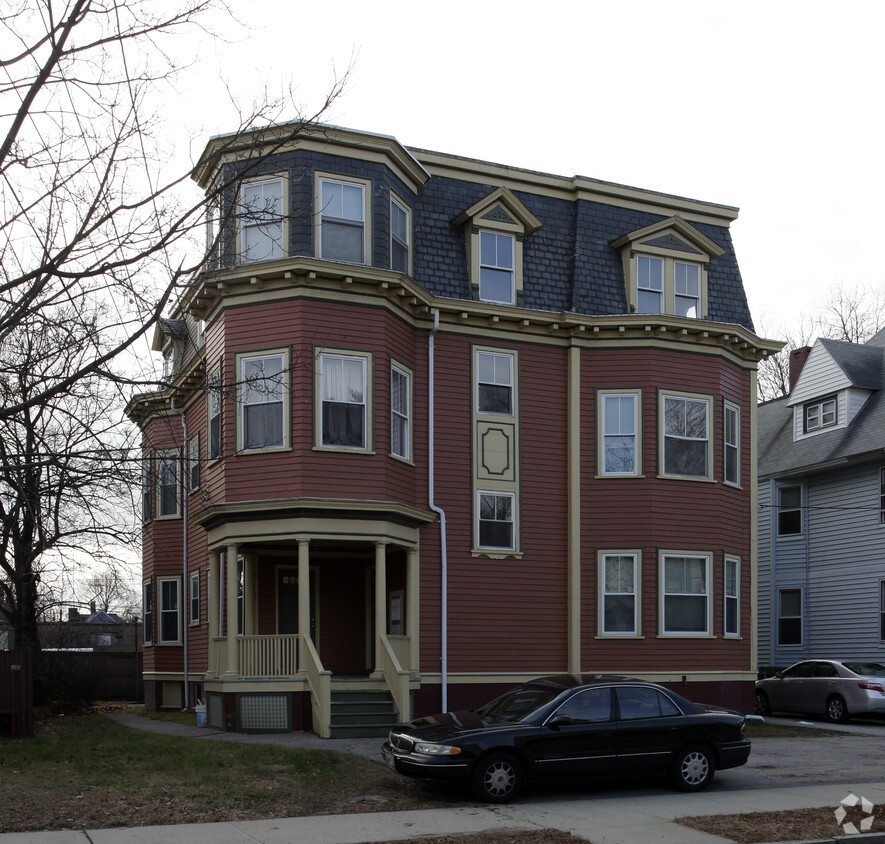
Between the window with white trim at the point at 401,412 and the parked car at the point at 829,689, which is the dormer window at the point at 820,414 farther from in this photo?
the window with white trim at the point at 401,412

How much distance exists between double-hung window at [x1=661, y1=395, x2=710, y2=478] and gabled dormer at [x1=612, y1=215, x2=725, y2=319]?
2081 mm

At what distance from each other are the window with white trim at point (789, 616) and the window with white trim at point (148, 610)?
18260mm

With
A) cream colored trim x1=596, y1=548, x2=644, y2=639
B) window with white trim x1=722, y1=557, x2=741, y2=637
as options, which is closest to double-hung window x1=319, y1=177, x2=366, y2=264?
cream colored trim x1=596, y1=548, x2=644, y2=639

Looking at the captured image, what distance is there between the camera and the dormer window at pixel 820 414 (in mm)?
31906

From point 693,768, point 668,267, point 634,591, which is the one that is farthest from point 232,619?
A: point 668,267

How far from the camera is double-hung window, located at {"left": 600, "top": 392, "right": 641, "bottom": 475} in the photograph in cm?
2250

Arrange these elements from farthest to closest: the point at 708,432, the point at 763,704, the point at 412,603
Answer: the point at 763,704 < the point at 708,432 < the point at 412,603

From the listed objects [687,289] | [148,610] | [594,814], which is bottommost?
[594,814]

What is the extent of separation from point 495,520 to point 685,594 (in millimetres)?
4318

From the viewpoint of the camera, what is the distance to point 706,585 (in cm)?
2259

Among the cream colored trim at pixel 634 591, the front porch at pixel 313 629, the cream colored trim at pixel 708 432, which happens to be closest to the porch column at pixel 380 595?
the front porch at pixel 313 629

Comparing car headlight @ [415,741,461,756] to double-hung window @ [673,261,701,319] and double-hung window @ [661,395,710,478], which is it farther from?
double-hung window @ [673,261,701,319]

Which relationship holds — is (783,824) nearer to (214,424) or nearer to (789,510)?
(214,424)

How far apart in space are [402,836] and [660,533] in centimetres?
1306
